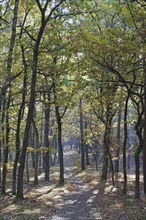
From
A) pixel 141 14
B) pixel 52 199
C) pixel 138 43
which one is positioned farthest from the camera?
pixel 52 199

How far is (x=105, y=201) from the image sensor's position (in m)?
16.6

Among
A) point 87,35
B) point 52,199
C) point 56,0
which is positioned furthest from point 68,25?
point 52,199

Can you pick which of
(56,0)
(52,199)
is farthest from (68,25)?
(52,199)

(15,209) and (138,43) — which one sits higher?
(138,43)

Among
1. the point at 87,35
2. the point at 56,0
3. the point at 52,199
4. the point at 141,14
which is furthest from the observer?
the point at 52,199

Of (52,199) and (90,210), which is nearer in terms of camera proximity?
(90,210)

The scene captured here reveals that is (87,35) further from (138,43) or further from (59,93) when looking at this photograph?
(59,93)

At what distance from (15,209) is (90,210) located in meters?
3.90

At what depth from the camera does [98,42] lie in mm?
14742

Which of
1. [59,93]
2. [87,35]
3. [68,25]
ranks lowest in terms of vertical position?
[59,93]

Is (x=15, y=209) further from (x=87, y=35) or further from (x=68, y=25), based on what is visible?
(x=68, y=25)

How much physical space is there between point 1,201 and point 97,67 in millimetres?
10342

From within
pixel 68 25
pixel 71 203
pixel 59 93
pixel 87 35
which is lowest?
pixel 71 203

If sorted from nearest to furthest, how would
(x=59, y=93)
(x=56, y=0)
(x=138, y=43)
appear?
(x=138, y=43), (x=56, y=0), (x=59, y=93)
